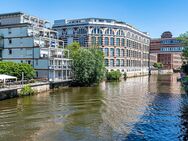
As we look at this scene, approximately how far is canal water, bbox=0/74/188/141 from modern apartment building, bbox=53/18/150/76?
60684 millimetres

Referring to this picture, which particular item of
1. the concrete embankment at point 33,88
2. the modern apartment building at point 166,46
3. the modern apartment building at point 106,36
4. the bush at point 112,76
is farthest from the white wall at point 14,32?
the modern apartment building at point 166,46

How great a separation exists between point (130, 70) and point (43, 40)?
58.0 m

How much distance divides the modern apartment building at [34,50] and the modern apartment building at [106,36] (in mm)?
31982

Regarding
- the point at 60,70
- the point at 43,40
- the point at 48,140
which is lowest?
the point at 48,140

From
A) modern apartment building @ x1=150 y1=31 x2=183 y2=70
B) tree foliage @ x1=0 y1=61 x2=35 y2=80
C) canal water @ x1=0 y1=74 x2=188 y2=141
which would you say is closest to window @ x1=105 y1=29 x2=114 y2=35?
modern apartment building @ x1=150 y1=31 x2=183 y2=70

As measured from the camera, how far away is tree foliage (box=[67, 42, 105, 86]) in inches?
2832

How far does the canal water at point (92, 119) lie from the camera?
28.1 m

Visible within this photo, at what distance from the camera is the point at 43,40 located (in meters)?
75.5

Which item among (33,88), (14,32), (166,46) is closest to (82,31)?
(14,32)

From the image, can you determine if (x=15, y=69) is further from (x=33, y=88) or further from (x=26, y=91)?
(x=26, y=91)

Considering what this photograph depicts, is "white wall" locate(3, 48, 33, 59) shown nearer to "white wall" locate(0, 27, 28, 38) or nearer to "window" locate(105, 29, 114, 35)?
"white wall" locate(0, 27, 28, 38)

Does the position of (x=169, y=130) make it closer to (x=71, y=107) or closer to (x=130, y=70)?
(x=71, y=107)

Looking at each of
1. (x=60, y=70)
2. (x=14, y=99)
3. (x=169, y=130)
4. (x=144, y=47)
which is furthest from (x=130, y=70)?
(x=169, y=130)

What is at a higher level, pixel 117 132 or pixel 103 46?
pixel 103 46
